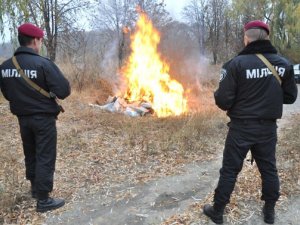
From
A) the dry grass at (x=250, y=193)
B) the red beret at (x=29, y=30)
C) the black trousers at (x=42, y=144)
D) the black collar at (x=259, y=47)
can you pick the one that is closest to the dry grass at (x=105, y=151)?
the black trousers at (x=42, y=144)

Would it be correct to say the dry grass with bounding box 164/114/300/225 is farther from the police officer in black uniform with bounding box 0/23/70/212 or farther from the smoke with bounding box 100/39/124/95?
the smoke with bounding box 100/39/124/95

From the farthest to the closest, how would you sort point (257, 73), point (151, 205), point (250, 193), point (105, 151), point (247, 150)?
point (105, 151), point (250, 193), point (151, 205), point (247, 150), point (257, 73)

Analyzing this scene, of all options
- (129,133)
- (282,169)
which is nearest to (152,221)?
(282,169)

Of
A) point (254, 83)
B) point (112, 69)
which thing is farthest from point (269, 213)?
point (112, 69)

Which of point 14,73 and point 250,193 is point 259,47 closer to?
point 250,193

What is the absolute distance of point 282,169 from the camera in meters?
5.26

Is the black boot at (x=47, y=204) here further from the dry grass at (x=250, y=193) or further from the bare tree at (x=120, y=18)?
the bare tree at (x=120, y=18)

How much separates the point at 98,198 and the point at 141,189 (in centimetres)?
A: 61

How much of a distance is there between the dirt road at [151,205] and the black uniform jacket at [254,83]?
128 centimetres

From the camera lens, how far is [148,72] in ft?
36.0

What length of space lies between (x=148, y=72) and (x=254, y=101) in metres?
7.66

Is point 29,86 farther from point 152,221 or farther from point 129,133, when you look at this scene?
point 129,133

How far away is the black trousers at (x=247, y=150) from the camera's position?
11.6ft

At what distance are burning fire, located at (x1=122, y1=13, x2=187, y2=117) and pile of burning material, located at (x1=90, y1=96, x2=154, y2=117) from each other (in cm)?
45
